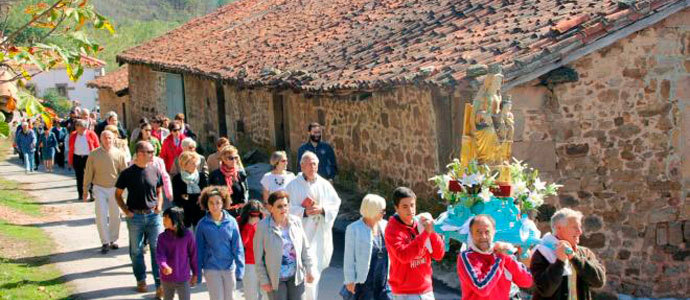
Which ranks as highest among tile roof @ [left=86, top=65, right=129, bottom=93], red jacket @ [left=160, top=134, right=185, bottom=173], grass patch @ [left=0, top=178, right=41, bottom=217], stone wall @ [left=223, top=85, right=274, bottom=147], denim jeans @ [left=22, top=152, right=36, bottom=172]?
tile roof @ [left=86, top=65, right=129, bottom=93]

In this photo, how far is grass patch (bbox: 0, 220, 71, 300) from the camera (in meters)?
10.5

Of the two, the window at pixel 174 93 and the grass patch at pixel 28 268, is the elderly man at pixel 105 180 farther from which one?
the window at pixel 174 93

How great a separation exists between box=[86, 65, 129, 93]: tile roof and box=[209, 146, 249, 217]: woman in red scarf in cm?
2438

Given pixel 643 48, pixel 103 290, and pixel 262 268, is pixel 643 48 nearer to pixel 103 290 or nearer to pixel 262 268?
pixel 262 268

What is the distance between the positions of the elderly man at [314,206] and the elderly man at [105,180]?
361 centimetres

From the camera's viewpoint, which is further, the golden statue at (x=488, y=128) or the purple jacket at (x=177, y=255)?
the purple jacket at (x=177, y=255)

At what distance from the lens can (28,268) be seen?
11.8m

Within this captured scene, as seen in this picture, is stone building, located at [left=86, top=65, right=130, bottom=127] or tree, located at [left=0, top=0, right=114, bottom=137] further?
stone building, located at [left=86, top=65, right=130, bottom=127]

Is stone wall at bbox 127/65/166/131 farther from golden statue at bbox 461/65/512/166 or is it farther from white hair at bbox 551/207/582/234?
white hair at bbox 551/207/582/234

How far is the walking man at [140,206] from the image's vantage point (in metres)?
10.5

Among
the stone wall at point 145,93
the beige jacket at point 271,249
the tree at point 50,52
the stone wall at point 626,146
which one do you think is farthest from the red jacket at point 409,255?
the stone wall at point 145,93

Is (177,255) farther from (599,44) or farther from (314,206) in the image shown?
(599,44)

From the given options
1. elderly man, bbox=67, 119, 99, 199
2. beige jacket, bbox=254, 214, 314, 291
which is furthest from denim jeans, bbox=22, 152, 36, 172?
beige jacket, bbox=254, 214, 314, 291

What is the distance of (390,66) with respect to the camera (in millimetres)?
13719
